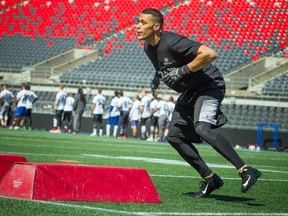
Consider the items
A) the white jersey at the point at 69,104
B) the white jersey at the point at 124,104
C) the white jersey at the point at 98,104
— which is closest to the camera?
the white jersey at the point at 124,104

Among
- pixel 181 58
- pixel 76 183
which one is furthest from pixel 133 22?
pixel 76 183

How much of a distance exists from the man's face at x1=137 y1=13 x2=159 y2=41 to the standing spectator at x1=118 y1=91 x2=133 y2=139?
63.5 feet

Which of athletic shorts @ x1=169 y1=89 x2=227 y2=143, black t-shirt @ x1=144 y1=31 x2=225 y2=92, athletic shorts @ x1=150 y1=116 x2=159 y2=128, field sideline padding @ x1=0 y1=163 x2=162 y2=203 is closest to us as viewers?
field sideline padding @ x1=0 y1=163 x2=162 y2=203

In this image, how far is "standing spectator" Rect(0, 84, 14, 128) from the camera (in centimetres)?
2606

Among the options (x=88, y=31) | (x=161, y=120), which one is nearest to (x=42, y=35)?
(x=88, y=31)

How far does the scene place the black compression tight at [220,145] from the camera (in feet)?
19.6

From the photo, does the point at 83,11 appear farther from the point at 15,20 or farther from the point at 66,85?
the point at 66,85

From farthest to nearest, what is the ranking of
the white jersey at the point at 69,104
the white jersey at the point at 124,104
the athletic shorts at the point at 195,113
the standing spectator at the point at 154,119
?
the white jersey at the point at 69,104
the white jersey at the point at 124,104
the standing spectator at the point at 154,119
the athletic shorts at the point at 195,113

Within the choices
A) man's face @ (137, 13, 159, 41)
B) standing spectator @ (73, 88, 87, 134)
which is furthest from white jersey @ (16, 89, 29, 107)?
man's face @ (137, 13, 159, 41)

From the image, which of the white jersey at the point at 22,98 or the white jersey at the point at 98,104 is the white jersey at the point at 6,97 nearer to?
the white jersey at the point at 22,98

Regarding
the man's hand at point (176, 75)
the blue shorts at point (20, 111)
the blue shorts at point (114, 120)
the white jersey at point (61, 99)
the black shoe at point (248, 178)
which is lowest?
the blue shorts at point (114, 120)

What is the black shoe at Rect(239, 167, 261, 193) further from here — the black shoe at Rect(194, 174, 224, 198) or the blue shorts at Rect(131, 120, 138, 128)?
the blue shorts at Rect(131, 120, 138, 128)

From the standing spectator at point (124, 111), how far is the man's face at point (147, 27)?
19.4 m

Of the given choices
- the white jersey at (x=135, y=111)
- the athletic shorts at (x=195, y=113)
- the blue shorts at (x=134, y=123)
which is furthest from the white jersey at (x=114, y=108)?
the athletic shorts at (x=195, y=113)
